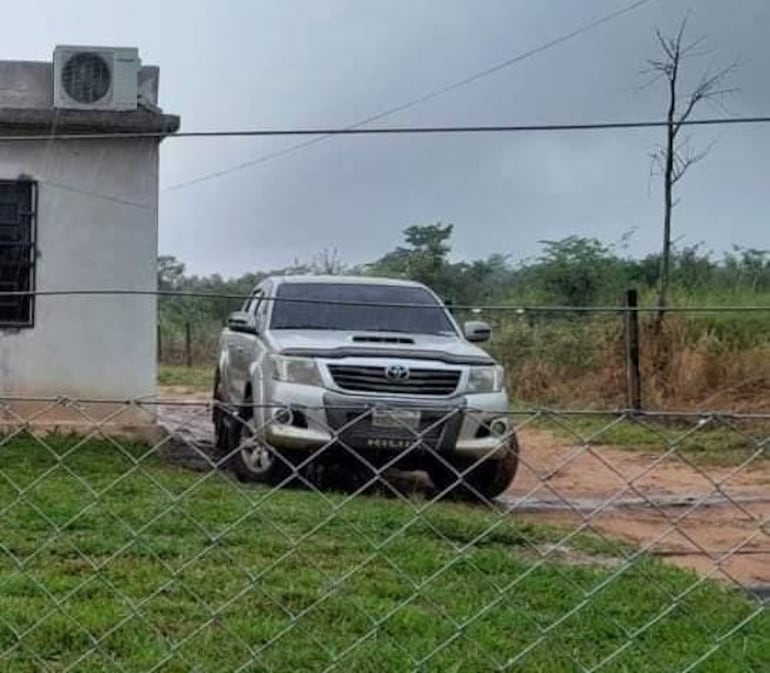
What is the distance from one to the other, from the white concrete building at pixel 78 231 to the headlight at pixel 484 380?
3.11m

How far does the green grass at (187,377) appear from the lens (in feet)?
41.7

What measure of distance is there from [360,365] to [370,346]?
0.66ft

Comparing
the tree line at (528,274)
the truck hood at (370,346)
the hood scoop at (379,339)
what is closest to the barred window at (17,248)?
the tree line at (528,274)

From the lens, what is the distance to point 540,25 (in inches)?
468

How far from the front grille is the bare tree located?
579 centimetres

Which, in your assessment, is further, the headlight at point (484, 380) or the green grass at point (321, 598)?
the headlight at point (484, 380)

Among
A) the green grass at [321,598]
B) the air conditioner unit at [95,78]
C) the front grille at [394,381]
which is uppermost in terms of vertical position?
the air conditioner unit at [95,78]

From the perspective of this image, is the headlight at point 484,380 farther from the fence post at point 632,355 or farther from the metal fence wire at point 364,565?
the fence post at point 632,355

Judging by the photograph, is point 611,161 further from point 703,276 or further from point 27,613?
point 27,613

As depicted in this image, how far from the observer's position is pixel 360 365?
24.6 ft

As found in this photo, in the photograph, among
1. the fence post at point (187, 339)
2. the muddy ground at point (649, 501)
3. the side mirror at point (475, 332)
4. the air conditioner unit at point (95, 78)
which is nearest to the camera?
the muddy ground at point (649, 501)

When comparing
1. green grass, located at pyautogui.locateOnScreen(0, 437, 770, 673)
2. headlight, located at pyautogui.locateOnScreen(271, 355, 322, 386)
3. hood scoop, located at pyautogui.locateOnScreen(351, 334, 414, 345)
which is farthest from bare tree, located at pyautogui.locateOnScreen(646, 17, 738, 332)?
green grass, located at pyautogui.locateOnScreen(0, 437, 770, 673)

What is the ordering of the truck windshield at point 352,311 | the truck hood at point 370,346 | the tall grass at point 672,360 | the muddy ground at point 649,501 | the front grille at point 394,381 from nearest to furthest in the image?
the muddy ground at point 649,501 → the front grille at point 394,381 → the truck hood at point 370,346 → the truck windshield at point 352,311 → the tall grass at point 672,360

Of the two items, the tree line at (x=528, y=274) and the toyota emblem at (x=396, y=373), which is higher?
the tree line at (x=528, y=274)
